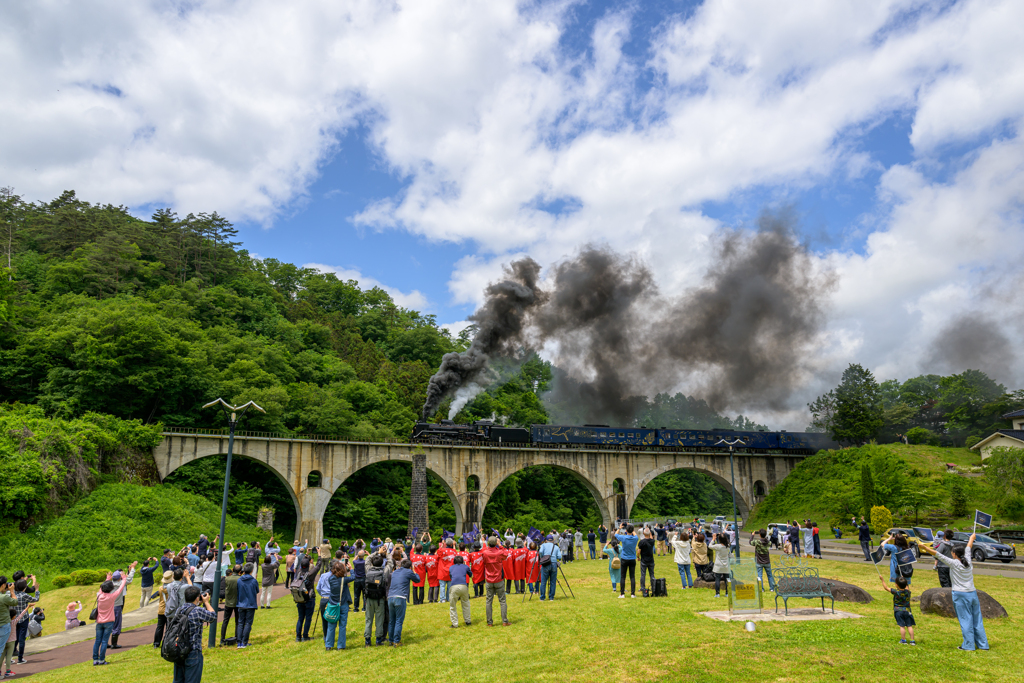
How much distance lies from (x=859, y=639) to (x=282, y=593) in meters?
17.3

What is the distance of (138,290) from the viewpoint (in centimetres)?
5566

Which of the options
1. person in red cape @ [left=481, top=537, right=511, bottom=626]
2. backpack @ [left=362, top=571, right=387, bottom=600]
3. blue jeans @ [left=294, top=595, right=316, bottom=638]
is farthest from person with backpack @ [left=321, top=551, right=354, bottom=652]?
person in red cape @ [left=481, top=537, right=511, bottom=626]

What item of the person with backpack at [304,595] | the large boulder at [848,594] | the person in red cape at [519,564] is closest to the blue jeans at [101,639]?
the person with backpack at [304,595]

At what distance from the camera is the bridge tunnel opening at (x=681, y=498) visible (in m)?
69.2

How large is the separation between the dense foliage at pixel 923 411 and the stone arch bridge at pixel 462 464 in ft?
26.3

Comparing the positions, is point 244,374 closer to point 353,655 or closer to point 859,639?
point 353,655

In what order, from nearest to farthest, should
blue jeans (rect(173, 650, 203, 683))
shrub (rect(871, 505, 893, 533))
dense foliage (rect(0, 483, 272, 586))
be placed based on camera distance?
blue jeans (rect(173, 650, 203, 683)) → dense foliage (rect(0, 483, 272, 586)) → shrub (rect(871, 505, 893, 533))

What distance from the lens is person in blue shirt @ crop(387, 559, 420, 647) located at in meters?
10.4

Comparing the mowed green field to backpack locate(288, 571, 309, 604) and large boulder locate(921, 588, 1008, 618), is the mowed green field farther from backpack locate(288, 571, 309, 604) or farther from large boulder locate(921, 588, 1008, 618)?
backpack locate(288, 571, 309, 604)

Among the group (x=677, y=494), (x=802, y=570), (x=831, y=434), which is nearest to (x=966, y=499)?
(x=831, y=434)

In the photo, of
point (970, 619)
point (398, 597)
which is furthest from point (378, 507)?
point (970, 619)

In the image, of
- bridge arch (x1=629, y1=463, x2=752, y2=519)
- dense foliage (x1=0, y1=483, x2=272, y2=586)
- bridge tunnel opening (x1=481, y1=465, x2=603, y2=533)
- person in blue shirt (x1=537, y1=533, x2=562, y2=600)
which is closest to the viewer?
person in blue shirt (x1=537, y1=533, x2=562, y2=600)

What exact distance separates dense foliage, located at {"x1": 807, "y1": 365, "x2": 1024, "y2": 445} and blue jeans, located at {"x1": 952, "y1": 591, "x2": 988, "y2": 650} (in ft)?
168

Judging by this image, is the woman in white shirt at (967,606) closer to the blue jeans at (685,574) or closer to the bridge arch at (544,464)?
the blue jeans at (685,574)
